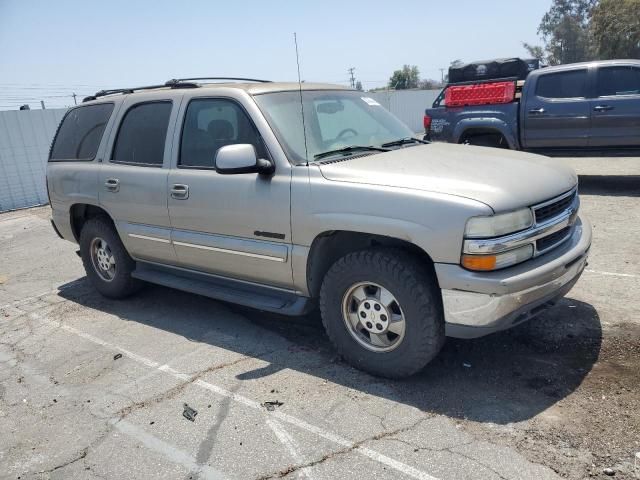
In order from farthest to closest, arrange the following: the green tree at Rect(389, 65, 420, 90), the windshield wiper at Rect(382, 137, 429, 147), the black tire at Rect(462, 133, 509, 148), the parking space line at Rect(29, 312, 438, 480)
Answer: the green tree at Rect(389, 65, 420, 90) < the black tire at Rect(462, 133, 509, 148) < the windshield wiper at Rect(382, 137, 429, 147) < the parking space line at Rect(29, 312, 438, 480)

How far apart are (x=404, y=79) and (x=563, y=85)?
5136cm

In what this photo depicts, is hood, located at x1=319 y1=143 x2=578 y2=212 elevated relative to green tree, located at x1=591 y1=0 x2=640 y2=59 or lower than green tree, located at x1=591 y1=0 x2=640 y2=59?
lower

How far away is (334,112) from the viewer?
14.2 ft

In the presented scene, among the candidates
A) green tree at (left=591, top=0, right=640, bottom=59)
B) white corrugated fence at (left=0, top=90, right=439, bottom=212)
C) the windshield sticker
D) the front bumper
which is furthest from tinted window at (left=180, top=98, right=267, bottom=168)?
green tree at (left=591, top=0, right=640, bottom=59)

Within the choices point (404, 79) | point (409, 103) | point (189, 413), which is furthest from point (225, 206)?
point (404, 79)

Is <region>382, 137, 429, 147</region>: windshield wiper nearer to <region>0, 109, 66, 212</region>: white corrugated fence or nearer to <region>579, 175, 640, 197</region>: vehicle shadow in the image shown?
<region>579, 175, 640, 197</region>: vehicle shadow

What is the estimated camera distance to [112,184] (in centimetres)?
495

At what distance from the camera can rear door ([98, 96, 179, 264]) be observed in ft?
15.0

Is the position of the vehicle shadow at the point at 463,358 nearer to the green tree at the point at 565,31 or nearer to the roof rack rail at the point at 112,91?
the roof rack rail at the point at 112,91

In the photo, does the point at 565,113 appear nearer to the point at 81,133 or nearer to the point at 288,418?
the point at 81,133

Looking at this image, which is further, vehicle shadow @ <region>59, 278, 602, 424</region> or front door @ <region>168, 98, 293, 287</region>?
front door @ <region>168, 98, 293, 287</region>

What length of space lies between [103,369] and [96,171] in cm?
204

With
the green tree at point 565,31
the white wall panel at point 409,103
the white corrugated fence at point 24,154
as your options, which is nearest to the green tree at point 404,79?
the green tree at point 565,31

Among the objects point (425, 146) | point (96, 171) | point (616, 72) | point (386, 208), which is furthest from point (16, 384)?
point (616, 72)
